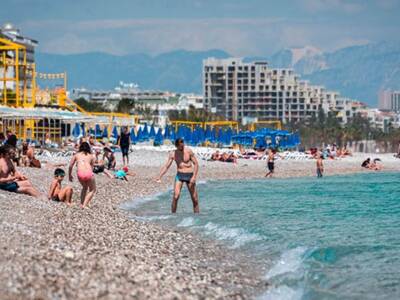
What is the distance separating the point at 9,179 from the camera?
52.7ft

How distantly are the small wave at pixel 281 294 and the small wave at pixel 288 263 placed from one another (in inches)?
28.9

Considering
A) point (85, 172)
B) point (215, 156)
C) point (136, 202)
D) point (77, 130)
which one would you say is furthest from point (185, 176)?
point (77, 130)

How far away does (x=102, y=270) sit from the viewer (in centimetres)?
875

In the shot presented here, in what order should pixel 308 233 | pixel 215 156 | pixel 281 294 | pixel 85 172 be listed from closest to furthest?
1. pixel 281 294
2. pixel 308 233
3. pixel 85 172
4. pixel 215 156

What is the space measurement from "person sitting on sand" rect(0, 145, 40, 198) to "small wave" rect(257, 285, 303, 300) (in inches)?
293

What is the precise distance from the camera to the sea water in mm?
10125

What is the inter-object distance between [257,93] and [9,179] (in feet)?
545

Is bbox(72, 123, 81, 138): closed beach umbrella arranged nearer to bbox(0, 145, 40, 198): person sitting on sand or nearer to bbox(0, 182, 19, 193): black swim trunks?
bbox(0, 145, 40, 198): person sitting on sand

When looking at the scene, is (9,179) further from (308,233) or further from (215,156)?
(215,156)

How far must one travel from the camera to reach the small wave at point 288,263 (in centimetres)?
1079

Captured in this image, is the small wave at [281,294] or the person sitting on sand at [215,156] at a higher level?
the person sitting on sand at [215,156]

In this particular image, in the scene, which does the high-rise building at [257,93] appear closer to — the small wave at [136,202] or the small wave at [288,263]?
the small wave at [136,202]

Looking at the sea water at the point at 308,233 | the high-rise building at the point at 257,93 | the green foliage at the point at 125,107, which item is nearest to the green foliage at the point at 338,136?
the green foliage at the point at 125,107

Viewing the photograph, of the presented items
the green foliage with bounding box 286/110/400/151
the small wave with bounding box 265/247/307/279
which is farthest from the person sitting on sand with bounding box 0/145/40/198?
the green foliage with bounding box 286/110/400/151
